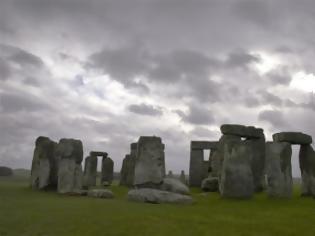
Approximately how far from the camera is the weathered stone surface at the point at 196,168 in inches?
1046

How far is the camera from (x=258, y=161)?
66.2ft

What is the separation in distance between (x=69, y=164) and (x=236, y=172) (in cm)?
783

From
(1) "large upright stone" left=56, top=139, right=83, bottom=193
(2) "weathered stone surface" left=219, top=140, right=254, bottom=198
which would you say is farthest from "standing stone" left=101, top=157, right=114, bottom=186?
(2) "weathered stone surface" left=219, top=140, right=254, bottom=198

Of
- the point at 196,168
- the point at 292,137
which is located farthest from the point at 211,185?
the point at 292,137

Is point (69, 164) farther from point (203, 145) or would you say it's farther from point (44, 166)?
point (203, 145)

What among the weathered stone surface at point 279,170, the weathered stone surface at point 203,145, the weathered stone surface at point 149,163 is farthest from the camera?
the weathered stone surface at point 203,145

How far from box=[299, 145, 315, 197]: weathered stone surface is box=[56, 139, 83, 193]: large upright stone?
9665 millimetres

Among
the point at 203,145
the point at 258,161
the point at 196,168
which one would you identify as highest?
the point at 203,145

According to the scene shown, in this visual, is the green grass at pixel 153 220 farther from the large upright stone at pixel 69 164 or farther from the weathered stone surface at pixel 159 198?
the large upright stone at pixel 69 164

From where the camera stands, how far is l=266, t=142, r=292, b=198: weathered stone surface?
15906 millimetres

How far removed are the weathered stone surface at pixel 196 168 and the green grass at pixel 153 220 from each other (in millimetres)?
12691

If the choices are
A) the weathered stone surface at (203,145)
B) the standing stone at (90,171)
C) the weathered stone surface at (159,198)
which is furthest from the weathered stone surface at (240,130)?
the standing stone at (90,171)

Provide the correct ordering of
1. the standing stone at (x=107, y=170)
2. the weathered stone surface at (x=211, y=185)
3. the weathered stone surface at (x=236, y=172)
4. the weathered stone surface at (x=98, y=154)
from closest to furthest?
the weathered stone surface at (x=236, y=172), the weathered stone surface at (x=211, y=185), the weathered stone surface at (x=98, y=154), the standing stone at (x=107, y=170)

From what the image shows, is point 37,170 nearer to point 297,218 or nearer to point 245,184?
point 245,184
